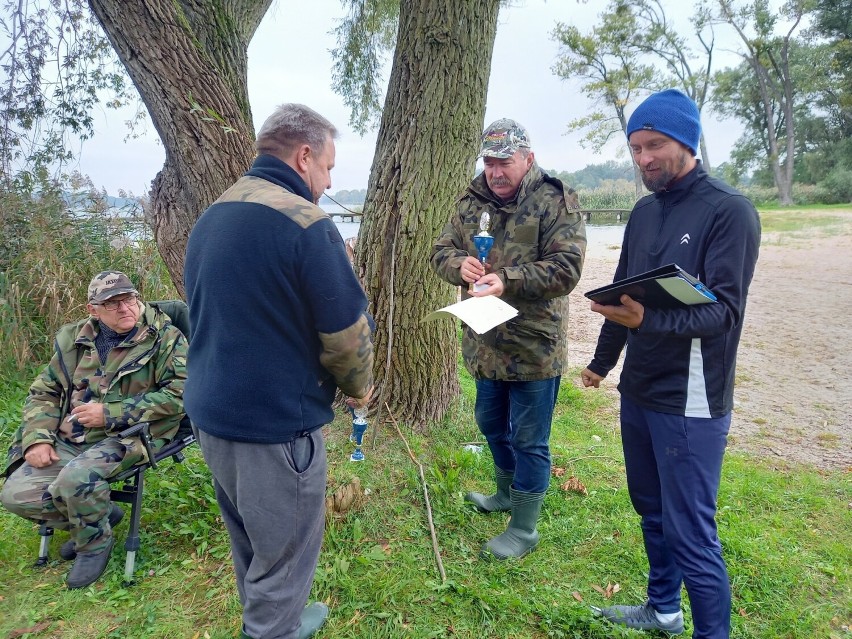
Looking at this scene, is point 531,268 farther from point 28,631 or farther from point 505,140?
point 28,631

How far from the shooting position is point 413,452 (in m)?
3.56

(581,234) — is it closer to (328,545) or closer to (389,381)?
Answer: (389,381)

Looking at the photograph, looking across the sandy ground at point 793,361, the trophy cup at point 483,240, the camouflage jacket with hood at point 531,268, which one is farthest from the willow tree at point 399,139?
the sandy ground at point 793,361

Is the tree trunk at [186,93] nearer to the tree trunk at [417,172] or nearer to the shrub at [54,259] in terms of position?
the tree trunk at [417,172]

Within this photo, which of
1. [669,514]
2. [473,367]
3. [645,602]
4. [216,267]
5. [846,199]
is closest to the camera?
[216,267]

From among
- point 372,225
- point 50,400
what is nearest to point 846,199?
point 372,225

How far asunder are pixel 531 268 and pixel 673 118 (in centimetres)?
85

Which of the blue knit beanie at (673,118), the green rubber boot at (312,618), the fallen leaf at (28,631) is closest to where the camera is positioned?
the blue knit beanie at (673,118)

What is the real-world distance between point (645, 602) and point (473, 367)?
4.50 ft

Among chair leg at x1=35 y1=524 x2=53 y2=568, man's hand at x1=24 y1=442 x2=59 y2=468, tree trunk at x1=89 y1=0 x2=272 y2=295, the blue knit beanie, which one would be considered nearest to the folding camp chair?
chair leg at x1=35 y1=524 x2=53 y2=568

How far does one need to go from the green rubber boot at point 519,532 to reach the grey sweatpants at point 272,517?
1187 millimetres

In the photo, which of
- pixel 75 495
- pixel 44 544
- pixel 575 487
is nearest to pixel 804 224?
pixel 575 487

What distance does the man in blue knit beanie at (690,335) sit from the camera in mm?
1814

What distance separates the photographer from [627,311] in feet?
6.51
